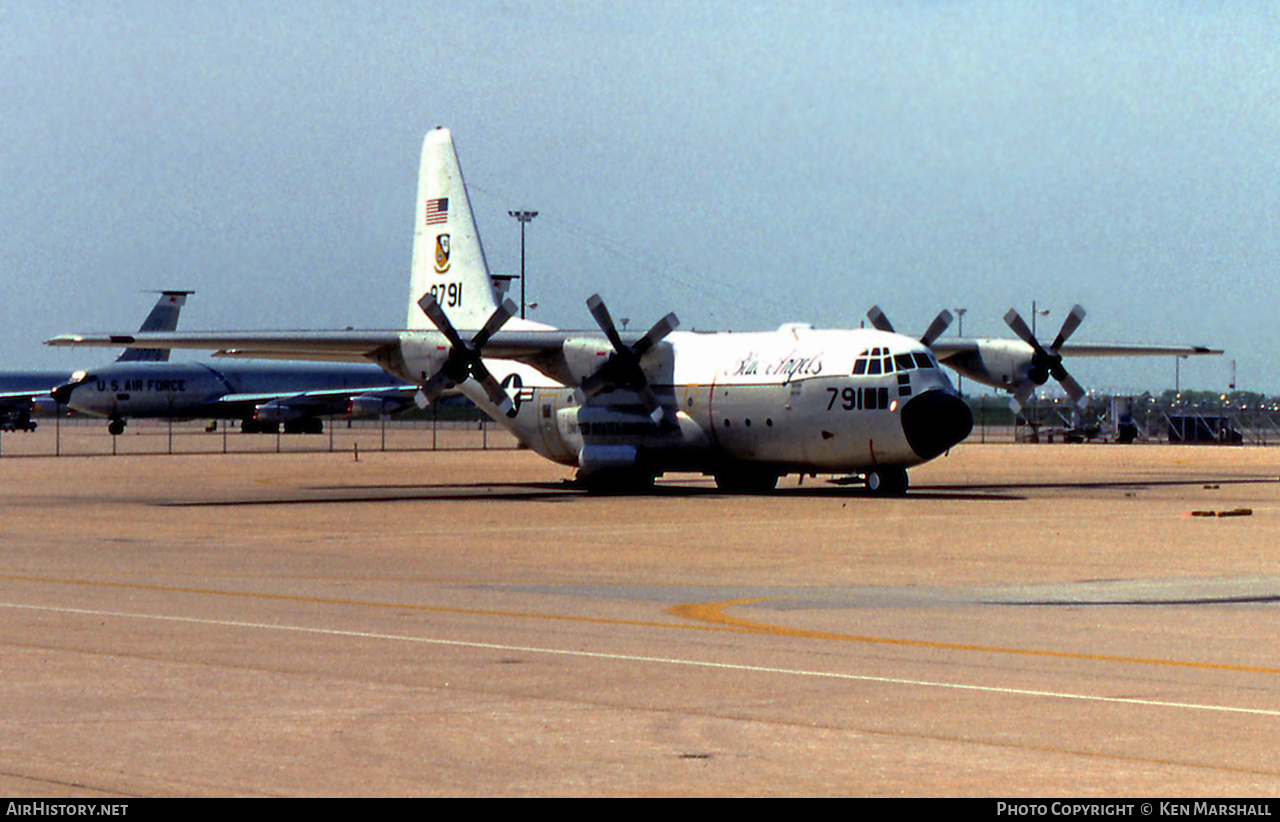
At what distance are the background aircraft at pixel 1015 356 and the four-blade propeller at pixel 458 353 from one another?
10.7 m

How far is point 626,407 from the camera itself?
43.3 m

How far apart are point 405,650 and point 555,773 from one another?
5198mm

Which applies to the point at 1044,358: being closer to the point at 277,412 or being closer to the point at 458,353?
the point at 458,353

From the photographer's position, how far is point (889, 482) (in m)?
40.1

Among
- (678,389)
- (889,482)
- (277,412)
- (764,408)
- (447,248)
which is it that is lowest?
(889,482)

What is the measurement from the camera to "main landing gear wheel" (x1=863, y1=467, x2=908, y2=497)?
131 feet

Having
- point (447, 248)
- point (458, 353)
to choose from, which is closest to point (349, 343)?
point (458, 353)

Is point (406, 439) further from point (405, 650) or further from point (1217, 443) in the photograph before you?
point (405, 650)

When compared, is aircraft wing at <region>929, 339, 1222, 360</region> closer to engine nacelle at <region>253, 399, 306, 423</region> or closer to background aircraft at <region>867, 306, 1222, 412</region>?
background aircraft at <region>867, 306, 1222, 412</region>

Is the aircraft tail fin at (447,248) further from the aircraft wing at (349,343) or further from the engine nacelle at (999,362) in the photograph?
the engine nacelle at (999,362)

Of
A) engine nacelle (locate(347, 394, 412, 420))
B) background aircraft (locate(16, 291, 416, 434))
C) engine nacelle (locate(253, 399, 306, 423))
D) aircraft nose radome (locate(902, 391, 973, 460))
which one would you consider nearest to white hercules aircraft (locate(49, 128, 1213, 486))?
aircraft nose radome (locate(902, 391, 973, 460))

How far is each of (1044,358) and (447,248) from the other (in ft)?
58.3

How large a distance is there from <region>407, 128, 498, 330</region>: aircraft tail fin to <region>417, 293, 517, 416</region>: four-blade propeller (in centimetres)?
569

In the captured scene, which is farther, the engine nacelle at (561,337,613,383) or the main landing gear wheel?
the engine nacelle at (561,337,613,383)
